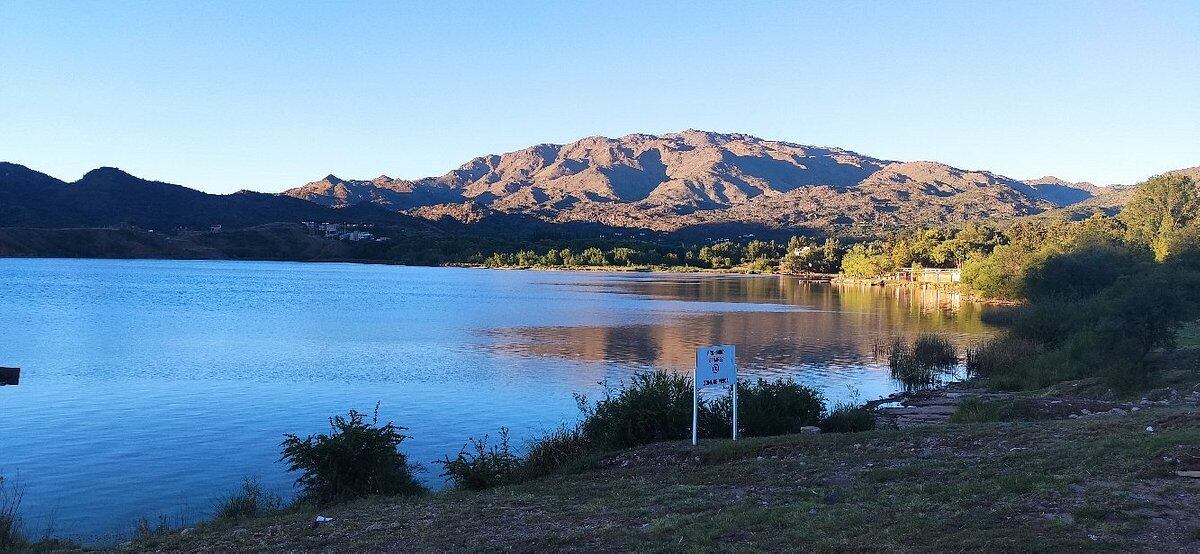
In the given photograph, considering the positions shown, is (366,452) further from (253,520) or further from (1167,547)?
(1167,547)

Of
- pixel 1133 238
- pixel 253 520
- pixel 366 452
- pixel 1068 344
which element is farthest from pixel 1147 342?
pixel 1133 238

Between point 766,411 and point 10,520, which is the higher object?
point 766,411

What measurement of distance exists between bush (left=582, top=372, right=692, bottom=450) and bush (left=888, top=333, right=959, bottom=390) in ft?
49.2

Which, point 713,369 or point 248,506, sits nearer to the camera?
point 248,506

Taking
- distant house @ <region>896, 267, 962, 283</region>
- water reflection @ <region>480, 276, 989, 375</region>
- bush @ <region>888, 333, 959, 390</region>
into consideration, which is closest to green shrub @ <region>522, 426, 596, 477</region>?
water reflection @ <region>480, 276, 989, 375</region>

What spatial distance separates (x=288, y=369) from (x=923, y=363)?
73.8 ft

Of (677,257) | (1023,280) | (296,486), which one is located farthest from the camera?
(677,257)

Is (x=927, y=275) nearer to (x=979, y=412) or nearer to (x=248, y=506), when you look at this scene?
(x=979, y=412)

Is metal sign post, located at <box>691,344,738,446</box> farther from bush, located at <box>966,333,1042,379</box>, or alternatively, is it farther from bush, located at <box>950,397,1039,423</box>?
bush, located at <box>966,333,1042,379</box>

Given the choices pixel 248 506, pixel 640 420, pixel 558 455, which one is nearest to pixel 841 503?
pixel 558 455

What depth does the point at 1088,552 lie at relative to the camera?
266 inches

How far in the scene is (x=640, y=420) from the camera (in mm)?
15422

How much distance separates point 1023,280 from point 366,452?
6272 cm

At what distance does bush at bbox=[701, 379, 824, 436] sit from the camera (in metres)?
Answer: 15.8
